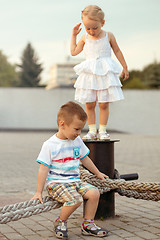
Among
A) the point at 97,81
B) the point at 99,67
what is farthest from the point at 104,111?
the point at 99,67

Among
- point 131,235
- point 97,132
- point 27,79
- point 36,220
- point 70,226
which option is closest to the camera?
point 131,235

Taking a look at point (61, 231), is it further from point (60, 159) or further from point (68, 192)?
point (60, 159)

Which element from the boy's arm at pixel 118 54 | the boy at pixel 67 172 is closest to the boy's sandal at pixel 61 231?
the boy at pixel 67 172

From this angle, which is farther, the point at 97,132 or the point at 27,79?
the point at 27,79

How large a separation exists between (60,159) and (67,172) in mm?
124

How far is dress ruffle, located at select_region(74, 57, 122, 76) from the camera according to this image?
4.27 meters

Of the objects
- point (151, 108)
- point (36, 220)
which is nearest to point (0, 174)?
point (36, 220)

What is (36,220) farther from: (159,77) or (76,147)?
(159,77)

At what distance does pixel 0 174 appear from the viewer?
7.40 metres

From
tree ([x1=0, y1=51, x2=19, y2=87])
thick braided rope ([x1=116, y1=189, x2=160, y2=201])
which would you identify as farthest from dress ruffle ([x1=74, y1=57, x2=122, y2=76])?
tree ([x1=0, y1=51, x2=19, y2=87])

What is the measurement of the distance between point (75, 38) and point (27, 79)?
222 ft

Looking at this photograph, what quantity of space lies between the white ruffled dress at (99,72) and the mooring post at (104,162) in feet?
1.61

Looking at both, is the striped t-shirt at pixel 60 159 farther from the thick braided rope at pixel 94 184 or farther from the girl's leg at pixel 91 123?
the girl's leg at pixel 91 123

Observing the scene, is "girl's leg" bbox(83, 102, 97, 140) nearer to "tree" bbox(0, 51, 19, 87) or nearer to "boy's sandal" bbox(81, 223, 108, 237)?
"boy's sandal" bbox(81, 223, 108, 237)
